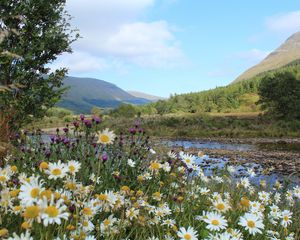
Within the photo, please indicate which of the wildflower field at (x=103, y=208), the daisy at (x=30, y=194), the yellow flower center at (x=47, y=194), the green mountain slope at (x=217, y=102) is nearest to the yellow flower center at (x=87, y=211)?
the wildflower field at (x=103, y=208)

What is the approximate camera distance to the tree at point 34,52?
12.6 m

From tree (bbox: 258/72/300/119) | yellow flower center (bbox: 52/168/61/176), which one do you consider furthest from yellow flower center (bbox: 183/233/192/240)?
tree (bbox: 258/72/300/119)

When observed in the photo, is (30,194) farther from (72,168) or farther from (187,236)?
(187,236)

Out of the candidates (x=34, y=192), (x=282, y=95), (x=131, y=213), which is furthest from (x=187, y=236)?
(x=282, y=95)

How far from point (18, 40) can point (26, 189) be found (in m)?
12.8

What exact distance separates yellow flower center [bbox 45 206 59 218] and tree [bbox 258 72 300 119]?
177 ft

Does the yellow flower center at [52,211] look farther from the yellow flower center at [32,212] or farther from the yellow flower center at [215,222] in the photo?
the yellow flower center at [215,222]

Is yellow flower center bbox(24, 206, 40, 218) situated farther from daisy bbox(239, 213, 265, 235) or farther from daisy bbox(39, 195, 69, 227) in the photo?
daisy bbox(239, 213, 265, 235)

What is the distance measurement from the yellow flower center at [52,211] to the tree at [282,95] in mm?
53910

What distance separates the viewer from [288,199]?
6.09m

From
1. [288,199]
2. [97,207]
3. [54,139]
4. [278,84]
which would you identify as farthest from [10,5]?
[278,84]

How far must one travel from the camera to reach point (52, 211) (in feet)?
5.30

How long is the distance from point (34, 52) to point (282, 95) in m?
46.0

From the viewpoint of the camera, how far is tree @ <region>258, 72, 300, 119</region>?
52.1 m
